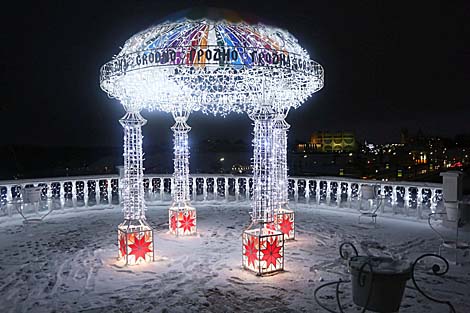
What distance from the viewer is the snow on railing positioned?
10.4 meters

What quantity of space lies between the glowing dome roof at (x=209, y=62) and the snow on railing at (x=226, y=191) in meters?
4.09

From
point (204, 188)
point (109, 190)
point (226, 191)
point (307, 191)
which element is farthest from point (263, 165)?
point (109, 190)

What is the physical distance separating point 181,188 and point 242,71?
343cm

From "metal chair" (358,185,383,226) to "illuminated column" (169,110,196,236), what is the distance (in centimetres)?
378

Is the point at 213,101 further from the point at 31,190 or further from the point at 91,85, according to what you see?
the point at 91,85

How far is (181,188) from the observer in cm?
923

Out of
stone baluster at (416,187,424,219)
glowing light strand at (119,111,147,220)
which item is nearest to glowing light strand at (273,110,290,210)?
glowing light strand at (119,111,147,220)

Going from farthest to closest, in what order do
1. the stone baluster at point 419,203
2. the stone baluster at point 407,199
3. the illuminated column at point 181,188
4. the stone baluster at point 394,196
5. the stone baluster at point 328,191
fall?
1. the stone baluster at point 328,191
2. the stone baluster at point 394,196
3. the stone baluster at point 407,199
4. the stone baluster at point 419,203
5. the illuminated column at point 181,188

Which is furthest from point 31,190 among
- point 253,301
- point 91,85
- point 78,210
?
point 91,85

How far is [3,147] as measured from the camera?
27.8 metres

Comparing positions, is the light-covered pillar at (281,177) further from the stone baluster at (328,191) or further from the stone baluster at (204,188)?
the stone baluster at (204,188)

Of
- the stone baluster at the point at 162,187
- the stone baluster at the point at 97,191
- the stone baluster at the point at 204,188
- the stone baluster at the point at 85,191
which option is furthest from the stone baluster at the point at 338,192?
the stone baluster at the point at 85,191

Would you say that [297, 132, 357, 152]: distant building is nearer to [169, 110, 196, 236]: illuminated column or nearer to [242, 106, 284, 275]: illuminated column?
[169, 110, 196, 236]: illuminated column

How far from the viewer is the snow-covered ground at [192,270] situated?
5.01 metres
